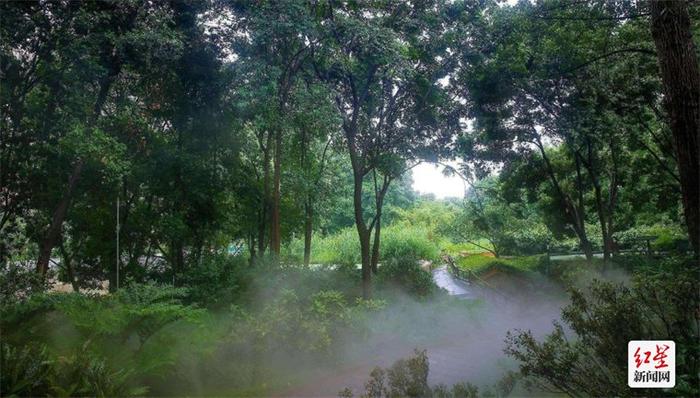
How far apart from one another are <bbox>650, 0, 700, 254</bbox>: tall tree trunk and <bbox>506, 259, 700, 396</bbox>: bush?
90 cm

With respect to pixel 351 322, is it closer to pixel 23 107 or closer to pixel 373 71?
pixel 373 71

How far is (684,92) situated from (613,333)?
2148 mm

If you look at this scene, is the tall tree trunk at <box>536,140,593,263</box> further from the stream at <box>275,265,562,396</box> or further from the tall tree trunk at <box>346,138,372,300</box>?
the tall tree trunk at <box>346,138,372,300</box>

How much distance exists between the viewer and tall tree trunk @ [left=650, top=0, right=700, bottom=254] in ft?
12.0

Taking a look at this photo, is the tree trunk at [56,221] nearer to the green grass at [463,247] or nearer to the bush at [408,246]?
the bush at [408,246]

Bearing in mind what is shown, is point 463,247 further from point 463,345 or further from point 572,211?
point 463,345

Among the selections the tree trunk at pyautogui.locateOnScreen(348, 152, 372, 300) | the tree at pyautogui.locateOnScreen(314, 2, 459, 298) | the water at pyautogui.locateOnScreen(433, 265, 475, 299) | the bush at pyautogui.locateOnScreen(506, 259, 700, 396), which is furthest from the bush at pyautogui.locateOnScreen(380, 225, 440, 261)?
Answer: the bush at pyautogui.locateOnScreen(506, 259, 700, 396)

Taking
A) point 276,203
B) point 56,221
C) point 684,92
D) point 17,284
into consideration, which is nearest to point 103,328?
point 17,284

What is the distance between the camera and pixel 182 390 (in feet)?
14.8

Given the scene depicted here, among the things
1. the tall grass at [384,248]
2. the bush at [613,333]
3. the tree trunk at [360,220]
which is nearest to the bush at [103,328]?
the bush at [613,333]

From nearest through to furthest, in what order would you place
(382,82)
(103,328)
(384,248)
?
1. (103,328)
2. (382,82)
3. (384,248)

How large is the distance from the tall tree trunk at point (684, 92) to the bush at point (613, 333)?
0.90 meters

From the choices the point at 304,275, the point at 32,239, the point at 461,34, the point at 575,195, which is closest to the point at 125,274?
the point at 32,239

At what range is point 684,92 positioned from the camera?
370cm
